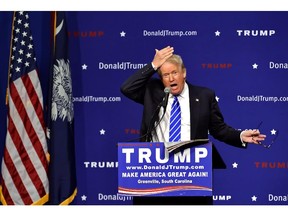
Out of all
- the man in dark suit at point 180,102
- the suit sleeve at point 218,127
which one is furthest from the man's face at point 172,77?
the suit sleeve at point 218,127

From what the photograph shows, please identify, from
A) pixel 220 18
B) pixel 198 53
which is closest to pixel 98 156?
pixel 198 53

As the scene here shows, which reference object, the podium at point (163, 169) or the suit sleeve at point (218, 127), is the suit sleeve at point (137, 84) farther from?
the podium at point (163, 169)

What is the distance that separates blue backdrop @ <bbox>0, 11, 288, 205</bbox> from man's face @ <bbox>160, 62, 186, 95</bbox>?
168 cm

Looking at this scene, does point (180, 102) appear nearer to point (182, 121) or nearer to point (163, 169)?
point (182, 121)

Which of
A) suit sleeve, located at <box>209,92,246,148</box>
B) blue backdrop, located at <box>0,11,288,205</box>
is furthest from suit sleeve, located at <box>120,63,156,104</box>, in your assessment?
blue backdrop, located at <box>0,11,288,205</box>

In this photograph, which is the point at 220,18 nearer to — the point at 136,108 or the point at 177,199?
the point at 136,108

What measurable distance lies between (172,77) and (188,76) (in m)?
1.73

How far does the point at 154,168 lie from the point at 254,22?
110 inches

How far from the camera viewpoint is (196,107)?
4016 millimetres

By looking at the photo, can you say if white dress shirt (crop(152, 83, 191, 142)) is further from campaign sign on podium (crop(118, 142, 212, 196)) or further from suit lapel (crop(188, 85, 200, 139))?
campaign sign on podium (crop(118, 142, 212, 196))

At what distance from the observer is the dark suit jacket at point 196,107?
4.00 m

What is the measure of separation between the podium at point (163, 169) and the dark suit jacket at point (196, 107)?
600mm

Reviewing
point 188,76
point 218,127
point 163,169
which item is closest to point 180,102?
point 218,127

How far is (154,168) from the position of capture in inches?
134
